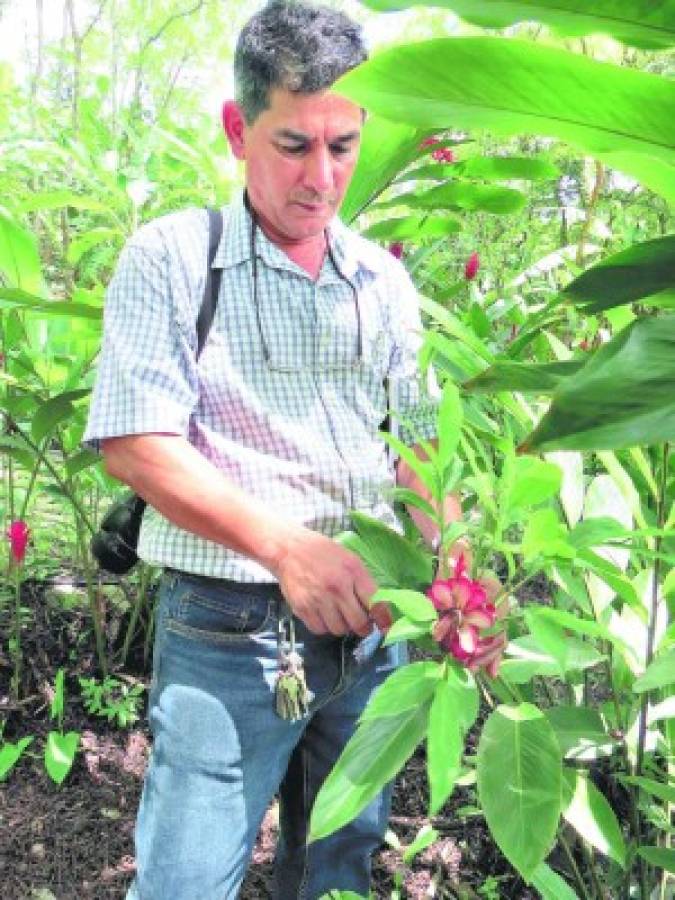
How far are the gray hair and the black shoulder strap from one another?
17 centimetres

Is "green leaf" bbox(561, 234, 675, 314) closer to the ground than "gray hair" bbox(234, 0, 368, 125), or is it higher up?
closer to the ground

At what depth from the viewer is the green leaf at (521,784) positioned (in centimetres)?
89

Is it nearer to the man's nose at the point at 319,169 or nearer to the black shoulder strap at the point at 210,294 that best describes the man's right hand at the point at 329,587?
→ the black shoulder strap at the point at 210,294

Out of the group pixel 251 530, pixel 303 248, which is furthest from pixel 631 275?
pixel 303 248

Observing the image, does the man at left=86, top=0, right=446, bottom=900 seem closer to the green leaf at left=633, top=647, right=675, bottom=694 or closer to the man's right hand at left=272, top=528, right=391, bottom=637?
the man's right hand at left=272, top=528, right=391, bottom=637

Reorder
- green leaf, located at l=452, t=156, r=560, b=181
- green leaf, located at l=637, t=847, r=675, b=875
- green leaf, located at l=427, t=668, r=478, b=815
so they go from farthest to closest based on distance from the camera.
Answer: green leaf, located at l=452, t=156, r=560, b=181 < green leaf, located at l=637, t=847, r=675, b=875 < green leaf, located at l=427, t=668, r=478, b=815

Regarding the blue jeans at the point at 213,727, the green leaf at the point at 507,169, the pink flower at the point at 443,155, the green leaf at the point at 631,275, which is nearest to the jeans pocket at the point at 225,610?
the blue jeans at the point at 213,727

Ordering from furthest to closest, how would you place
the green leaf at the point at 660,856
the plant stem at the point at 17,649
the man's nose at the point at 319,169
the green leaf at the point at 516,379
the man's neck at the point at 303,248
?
the plant stem at the point at 17,649 → the man's neck at the point at 303,248 → the man's nose at the point at 319,169 → the green leaf at the point at 660,856 → the green leaf at the point at 516,379

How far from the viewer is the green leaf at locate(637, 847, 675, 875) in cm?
110

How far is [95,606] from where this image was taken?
2.49 meters

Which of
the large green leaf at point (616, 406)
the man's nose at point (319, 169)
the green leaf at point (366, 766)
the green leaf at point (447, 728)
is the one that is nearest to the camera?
the large green leaf at point (616, 406)

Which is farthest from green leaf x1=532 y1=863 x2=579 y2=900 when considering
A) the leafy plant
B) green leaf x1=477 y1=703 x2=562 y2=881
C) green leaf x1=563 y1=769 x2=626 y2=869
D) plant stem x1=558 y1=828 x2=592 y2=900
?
the leafy plant

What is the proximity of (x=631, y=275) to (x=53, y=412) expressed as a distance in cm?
164

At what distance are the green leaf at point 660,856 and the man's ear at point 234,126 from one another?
1088mm
